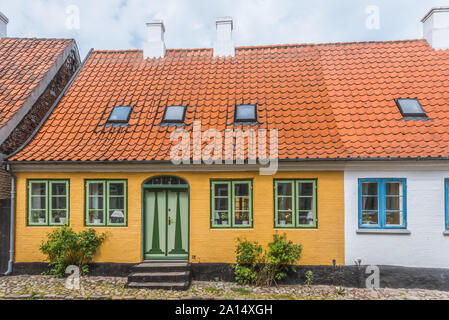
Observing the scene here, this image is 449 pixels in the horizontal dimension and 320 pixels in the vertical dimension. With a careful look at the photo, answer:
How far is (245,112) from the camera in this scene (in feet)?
30.2

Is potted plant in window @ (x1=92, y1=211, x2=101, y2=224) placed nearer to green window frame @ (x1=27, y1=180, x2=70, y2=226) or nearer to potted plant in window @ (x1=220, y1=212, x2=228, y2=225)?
green window frame @ (x1=27, y1=180, x2=70, y2=226)

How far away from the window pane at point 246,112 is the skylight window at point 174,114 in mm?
1708

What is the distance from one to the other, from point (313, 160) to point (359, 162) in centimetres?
119

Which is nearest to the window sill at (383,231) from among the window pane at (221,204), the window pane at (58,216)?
the window pane at (221,204)

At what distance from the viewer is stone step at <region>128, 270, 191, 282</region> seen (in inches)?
295

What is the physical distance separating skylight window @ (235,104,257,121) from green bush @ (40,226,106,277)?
16.6ft

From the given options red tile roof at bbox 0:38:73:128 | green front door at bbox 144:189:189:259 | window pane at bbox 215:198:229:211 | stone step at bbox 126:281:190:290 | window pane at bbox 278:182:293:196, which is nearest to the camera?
stone step at bbox 126:281:190:290

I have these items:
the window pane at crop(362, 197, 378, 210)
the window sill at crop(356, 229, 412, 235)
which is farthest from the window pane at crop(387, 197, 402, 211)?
the window sill at crop(356, 229, 412, 235)

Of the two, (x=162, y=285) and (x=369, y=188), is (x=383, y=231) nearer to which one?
(x=369, y=188)

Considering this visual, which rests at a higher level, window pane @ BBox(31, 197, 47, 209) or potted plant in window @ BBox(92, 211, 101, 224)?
window pane @ BBox(31, 197, 47, 209)

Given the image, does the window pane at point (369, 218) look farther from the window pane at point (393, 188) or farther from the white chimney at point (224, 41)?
the white chimney at point (224, 41)

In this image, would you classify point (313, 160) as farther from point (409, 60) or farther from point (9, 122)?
point (9, 122)

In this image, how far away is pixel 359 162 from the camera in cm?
773

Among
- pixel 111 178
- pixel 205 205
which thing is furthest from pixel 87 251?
pixel 205 205
